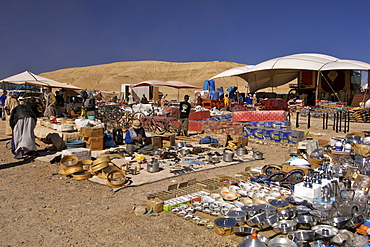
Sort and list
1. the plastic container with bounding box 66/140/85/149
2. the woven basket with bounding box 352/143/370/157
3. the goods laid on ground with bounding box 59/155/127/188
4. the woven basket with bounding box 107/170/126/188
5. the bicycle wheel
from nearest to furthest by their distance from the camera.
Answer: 1. the woven basket with bounding box 107/170/126/188
2. the goods laid on ground with bounding box 59/155/127/188
3. the woven basket with bounding box 352/143/370/157
4. the plastic container with bounding box 66/140/85/149
5. the bicycle wheel

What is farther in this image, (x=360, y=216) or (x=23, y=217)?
(x=23, y=217)

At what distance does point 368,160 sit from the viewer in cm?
611

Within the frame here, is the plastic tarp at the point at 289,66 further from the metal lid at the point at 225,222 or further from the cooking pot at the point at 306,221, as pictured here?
the metal lid at the point at 225,222

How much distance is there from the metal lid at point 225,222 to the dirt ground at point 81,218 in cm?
15

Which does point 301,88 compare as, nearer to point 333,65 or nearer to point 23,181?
point 333,65

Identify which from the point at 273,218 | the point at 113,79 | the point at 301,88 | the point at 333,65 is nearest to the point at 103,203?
the point at 273,218

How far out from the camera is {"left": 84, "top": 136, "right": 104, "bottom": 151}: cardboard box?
8.94 meters

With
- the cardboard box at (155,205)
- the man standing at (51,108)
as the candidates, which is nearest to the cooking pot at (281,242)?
the cardboard box at (155,205)

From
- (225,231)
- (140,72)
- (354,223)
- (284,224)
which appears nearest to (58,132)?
(225,231)

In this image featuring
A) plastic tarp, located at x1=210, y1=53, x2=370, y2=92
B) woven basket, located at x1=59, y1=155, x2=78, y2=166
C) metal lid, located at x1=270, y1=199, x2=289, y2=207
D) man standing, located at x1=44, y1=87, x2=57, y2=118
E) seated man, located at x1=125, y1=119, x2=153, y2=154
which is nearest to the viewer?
metal lid, located at x1=270, y1=199, x2=289, y2=207

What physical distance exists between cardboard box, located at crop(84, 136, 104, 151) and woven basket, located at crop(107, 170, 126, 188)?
299 cm

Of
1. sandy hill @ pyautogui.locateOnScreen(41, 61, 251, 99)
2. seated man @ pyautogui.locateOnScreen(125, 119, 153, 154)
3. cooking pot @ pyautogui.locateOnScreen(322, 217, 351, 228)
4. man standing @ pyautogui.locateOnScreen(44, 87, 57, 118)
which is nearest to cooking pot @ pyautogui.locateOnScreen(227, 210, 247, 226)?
cooking pot @ pyautogui.locateOnScreen(322, 217, 351, 228)

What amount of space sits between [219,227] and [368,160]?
3.88 m

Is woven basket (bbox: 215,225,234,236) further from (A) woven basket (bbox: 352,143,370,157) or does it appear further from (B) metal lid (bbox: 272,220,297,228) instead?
(A) woven basket (bbox: 352,143,370,157)
